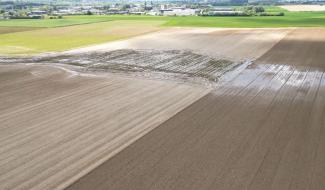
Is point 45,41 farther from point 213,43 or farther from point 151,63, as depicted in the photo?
point 213,43

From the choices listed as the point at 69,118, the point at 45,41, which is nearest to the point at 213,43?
the point at 45,41

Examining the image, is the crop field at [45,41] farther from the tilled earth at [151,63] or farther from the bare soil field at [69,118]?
the bare soil field at [69,118]

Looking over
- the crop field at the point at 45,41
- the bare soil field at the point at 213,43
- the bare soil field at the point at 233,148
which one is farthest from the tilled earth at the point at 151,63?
the crop field at the point at 45,41

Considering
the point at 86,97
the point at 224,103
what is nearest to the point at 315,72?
the point at 224,103

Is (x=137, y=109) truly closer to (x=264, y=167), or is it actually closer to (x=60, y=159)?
(x=60, y=159)

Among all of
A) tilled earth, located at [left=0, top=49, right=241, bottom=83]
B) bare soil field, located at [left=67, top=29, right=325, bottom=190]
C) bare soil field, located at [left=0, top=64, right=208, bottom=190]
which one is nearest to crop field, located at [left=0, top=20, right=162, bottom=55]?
tilled earth, located at [left=0, top=49, right=241, bottom=83]

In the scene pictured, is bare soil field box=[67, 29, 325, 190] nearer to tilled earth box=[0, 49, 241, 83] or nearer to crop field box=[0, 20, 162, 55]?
tilled earth box=[0, 49, 241, 83]
